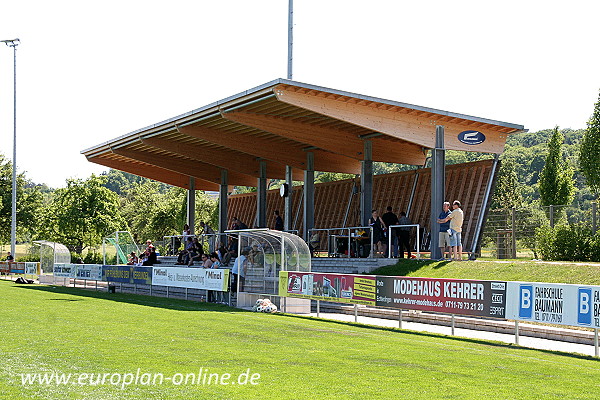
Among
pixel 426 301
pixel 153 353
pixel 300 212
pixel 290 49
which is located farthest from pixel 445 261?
pixel 300 212

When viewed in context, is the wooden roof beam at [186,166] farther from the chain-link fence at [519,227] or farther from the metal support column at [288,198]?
the chain-link fence at [519,227]

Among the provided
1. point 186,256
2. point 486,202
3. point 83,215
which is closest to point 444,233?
point 486,202

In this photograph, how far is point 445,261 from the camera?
22.2 metres

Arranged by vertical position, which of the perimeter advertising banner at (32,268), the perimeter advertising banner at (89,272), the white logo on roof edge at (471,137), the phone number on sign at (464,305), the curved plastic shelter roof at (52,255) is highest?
the white logo on roof edge at (471,137)

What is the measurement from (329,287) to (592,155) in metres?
26.9

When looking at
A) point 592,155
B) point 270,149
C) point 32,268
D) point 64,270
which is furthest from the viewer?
point 592,155

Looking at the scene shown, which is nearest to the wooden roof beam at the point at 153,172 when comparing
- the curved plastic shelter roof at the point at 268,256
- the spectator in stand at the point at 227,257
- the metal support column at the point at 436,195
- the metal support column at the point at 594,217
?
the spectator in stand at the point at 227,257

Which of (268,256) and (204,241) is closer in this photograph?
(268,256)

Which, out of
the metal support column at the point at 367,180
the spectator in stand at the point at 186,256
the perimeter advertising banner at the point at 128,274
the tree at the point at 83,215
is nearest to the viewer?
the metal support column at the point at 367,180

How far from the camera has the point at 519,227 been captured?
27.3m

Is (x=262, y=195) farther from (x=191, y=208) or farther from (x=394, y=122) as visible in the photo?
(x=394, y=122)

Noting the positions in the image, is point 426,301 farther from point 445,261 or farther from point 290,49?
point 290,49

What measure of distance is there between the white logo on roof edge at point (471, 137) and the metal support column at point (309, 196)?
7.99 m

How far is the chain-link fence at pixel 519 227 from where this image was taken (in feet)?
83.9
